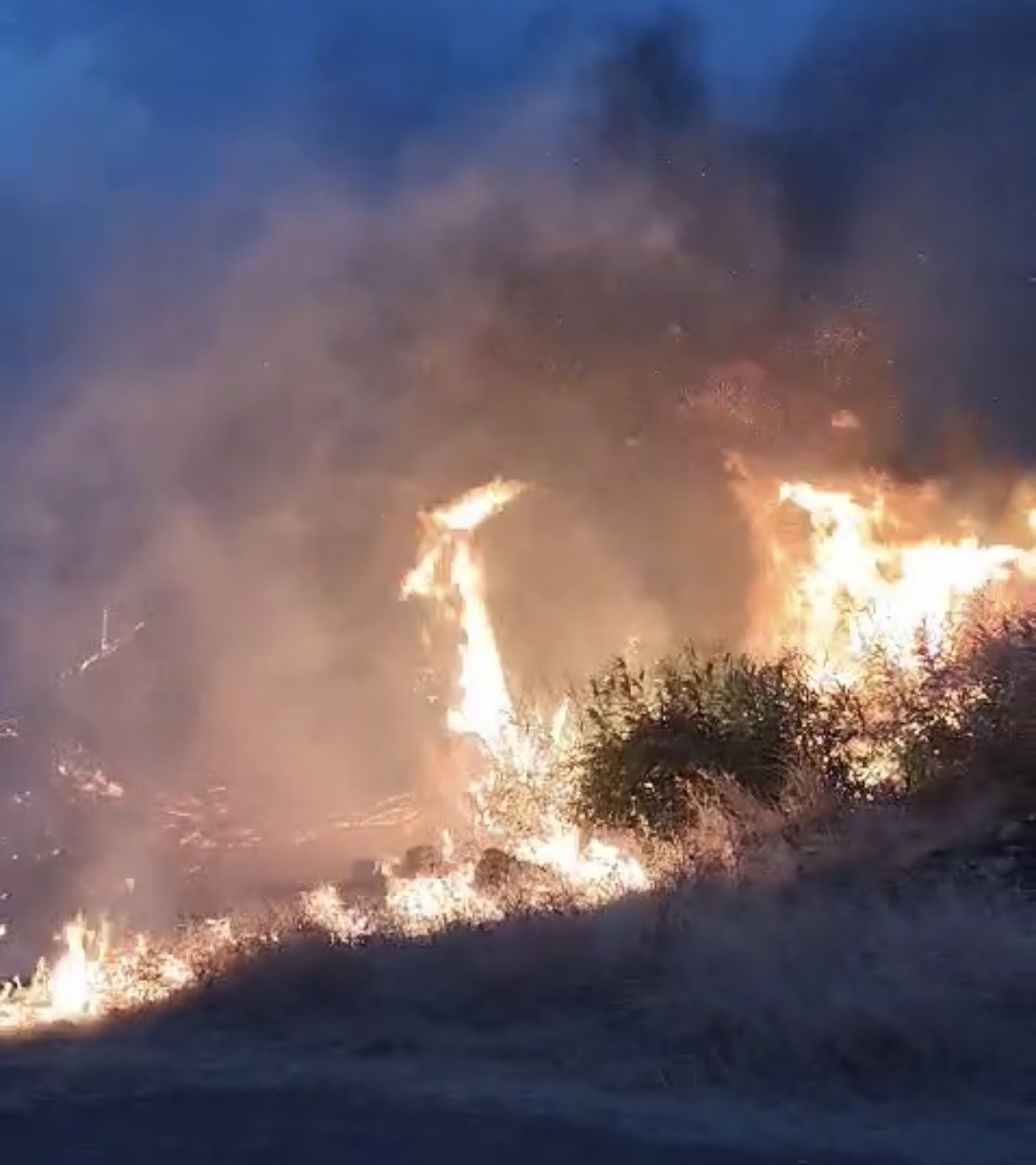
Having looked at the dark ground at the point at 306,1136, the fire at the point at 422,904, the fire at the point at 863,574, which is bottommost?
the dark ground at the point at 306,1136

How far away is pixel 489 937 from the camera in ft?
32.8

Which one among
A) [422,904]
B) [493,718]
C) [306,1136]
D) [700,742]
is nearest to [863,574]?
[493,718]

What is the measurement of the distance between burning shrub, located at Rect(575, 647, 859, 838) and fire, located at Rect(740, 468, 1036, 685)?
1.51 meters

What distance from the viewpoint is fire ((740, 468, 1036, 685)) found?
1720cm

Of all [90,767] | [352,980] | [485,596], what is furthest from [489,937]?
[90,767]

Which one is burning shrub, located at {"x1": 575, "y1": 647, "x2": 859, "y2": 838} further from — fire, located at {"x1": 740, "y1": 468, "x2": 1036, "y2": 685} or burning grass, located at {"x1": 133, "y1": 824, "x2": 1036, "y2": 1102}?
burning grass, located at {"x1": 133, "y1": 824, "x2": 1036, "y2": 1102}

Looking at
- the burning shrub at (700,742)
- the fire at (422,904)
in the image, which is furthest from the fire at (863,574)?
the fire at (422,904)

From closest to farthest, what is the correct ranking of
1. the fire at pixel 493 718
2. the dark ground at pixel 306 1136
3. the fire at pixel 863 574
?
the dark ground at pixel 306 1136
the fire at pixel 493 718
the fire at pixel 863 574

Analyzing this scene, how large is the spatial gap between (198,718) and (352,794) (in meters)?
2.97

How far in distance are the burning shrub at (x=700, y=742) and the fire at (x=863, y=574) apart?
59.6 inches

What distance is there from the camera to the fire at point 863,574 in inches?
677

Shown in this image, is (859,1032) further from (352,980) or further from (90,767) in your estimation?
(90,767)

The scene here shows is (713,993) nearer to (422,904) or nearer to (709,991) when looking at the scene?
(709,991)

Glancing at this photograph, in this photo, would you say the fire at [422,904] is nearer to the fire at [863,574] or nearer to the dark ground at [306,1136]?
the dark ground at [306,1136]
